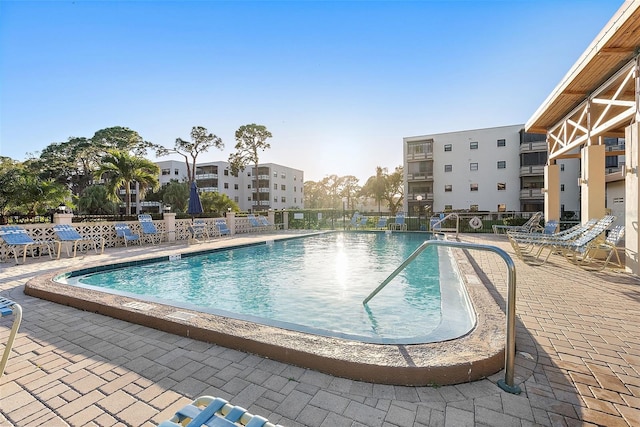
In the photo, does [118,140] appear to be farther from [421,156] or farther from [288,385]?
[288,385]

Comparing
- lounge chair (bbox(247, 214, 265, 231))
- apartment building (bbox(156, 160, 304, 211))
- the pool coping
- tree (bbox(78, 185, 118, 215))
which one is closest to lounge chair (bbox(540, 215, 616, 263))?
the pool coping

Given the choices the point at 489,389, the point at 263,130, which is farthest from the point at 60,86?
the point at 263,130

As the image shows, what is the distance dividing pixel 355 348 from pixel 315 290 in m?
3.51

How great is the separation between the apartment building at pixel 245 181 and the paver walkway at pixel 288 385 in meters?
42.9

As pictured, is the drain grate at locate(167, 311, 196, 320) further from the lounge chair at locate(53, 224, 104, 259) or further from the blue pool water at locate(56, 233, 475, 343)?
the lounge chair at locate(53, 224, 104, 259)

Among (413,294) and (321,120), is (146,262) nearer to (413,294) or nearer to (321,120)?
(413,294)

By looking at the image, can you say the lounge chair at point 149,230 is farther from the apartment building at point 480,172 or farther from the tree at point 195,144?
the apartment building at point 480,172

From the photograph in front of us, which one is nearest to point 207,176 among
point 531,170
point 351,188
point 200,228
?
point 351,188

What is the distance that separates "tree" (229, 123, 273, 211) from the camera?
29.5 m

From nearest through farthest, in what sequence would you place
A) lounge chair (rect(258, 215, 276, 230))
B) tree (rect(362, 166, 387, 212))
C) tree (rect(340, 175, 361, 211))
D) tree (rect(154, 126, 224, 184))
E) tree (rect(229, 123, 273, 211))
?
lounge chair (rect(258, 215, 276, 230)) → tree (rect(229, 123, 273, 211)) → tree (rect(154, 126, 224, 184)) → tree (rect(362, 166, 387, 212)) → tree (rect(340, 175, 361, 211))

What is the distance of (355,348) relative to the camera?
8.13ft

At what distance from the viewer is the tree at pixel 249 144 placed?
96.9 feet

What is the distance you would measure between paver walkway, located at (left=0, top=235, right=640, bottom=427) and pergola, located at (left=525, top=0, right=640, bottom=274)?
395cm

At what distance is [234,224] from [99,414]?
15.0 meters
